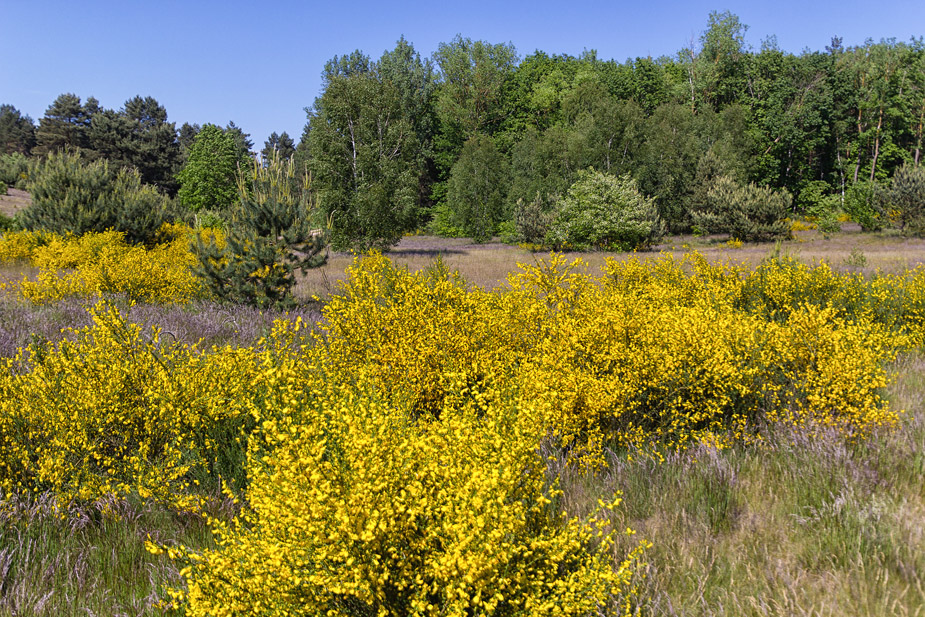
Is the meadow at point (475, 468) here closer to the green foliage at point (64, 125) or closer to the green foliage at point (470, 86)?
the green foliage at point (470, 86)

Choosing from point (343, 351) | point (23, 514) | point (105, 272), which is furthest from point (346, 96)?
point (23, 514)

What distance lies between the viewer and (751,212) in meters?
33.4

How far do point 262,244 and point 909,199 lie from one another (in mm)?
39417

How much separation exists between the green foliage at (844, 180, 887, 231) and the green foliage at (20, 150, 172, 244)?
42.9 metres

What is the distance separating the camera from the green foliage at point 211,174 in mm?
51250

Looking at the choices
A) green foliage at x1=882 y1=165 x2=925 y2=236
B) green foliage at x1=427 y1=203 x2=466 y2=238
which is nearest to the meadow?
green foliage at x1=882 y1=165 x2=925 y2=236

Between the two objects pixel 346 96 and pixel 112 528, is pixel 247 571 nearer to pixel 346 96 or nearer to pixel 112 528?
pixel 112 528

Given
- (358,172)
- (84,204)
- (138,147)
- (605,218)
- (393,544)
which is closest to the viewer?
(393,544)

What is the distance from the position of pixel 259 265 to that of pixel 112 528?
735 cm

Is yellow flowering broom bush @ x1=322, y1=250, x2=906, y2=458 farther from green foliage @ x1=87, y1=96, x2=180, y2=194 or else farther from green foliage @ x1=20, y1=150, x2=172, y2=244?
green foliage @ x1=87, y1=96, x2=180, y2=194

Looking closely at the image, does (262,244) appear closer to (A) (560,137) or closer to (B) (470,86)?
(A) (560,137)

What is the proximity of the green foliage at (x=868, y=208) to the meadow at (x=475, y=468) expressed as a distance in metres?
37.7

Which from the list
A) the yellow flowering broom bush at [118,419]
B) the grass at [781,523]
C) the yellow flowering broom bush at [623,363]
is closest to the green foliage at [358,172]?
the yellow flowering broom bush at [623,363]

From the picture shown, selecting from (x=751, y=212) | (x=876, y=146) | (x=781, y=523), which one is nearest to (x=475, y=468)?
(x=781, y=523)
